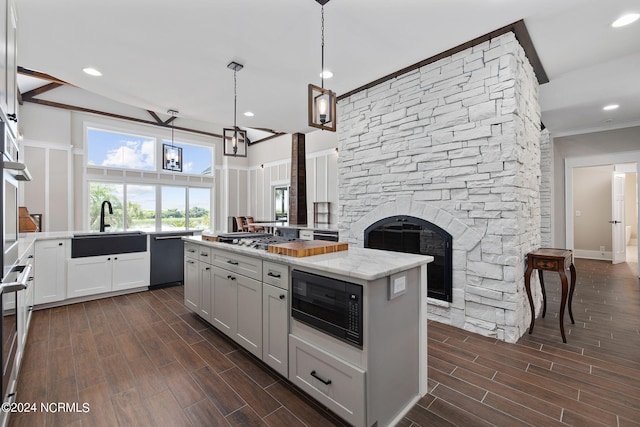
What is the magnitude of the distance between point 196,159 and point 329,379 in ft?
29.1

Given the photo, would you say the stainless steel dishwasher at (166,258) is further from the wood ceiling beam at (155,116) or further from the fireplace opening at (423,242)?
the wood ceiling beam at (155,116)

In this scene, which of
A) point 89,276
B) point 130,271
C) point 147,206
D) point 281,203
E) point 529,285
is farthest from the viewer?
point 281,203

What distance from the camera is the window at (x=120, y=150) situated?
7312mm

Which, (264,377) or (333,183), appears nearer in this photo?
(264,377)

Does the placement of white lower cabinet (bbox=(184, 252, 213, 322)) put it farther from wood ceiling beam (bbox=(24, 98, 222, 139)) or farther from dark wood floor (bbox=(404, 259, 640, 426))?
wood ceiling beam (bbox=(24, 98, 222, 139))

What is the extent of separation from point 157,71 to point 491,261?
14.4 feet

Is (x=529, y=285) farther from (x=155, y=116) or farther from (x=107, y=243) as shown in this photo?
(x=155, y=116)

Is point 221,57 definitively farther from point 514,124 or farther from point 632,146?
point 632,146

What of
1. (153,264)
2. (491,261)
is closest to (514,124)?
(491,261)

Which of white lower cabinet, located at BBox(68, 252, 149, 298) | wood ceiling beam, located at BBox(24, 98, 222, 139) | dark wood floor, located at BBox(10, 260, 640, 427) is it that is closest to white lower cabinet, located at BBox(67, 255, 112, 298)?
white lower cabinet, located at BBox(68, 252, 149, 298)

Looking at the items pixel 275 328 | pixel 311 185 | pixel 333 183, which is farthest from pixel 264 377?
pixel 311 185

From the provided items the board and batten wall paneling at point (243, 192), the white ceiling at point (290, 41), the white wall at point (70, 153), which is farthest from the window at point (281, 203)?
the white ceiling at point (290, 41)

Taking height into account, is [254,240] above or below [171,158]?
below

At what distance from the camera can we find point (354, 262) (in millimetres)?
1796
